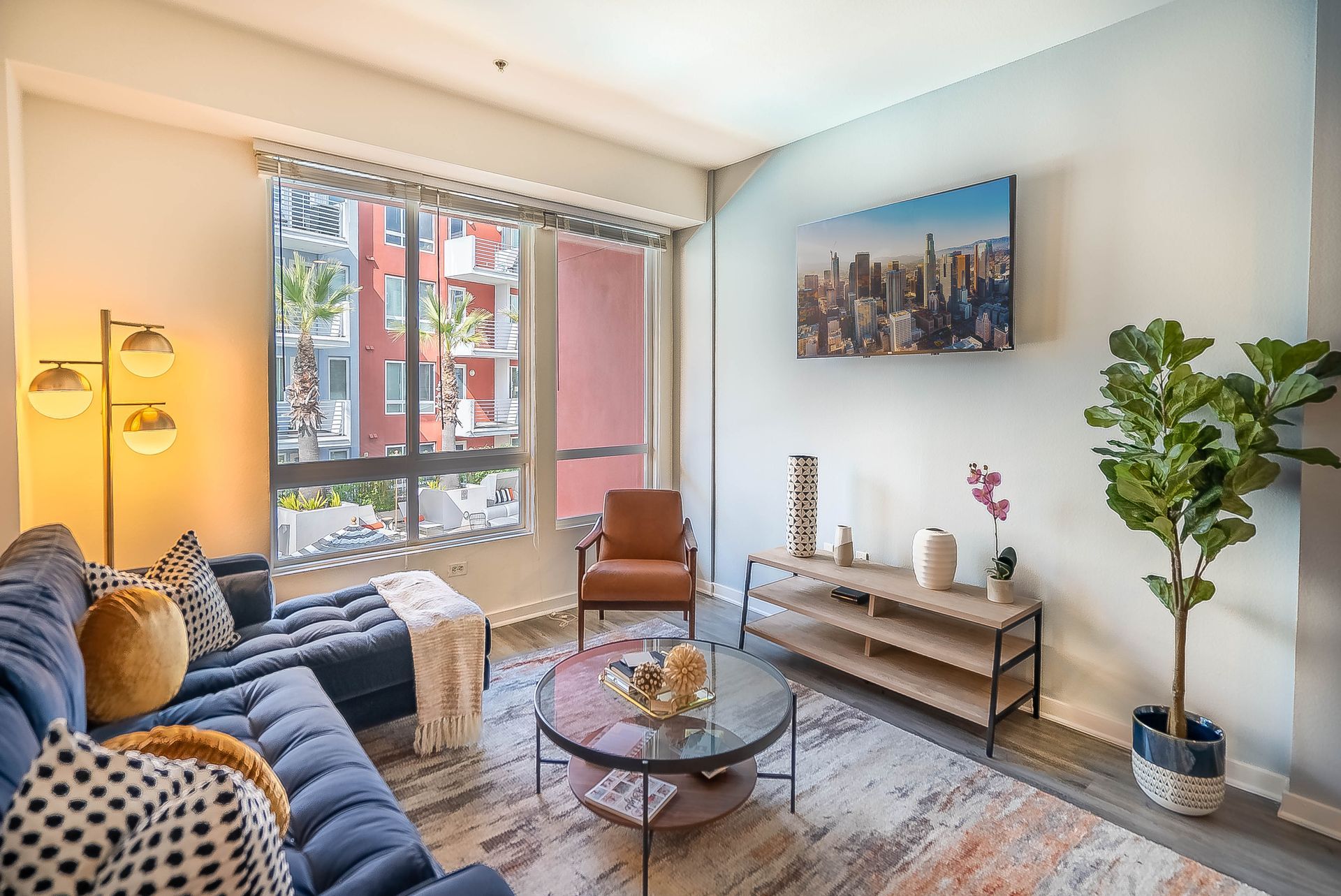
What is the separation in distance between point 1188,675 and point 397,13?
162 inches

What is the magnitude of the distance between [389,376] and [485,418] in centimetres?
62

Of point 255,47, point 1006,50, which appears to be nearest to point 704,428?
point 1006,50

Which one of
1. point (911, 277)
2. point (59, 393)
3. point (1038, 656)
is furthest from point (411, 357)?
point (1038, 656)

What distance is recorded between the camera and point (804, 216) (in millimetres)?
3965

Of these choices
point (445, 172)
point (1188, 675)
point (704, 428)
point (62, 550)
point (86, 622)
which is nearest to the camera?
point (86, 622)

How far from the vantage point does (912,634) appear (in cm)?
301

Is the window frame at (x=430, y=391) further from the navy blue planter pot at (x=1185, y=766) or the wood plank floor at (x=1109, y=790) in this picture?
the navy blue planter pot at (x=1185, y=766)

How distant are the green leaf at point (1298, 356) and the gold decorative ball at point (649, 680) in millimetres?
2217

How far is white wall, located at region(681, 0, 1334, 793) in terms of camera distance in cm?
236

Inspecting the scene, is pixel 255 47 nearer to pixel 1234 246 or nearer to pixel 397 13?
pixel 397 13

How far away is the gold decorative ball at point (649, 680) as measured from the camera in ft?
7.10

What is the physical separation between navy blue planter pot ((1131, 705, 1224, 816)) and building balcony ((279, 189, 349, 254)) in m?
4.16

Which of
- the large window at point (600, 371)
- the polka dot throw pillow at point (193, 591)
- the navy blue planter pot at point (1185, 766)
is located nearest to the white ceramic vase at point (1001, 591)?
the navy blue planter pot at point (1185, 766)

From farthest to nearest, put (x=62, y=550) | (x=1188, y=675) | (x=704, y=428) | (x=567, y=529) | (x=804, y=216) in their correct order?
1. (x=704, y=428)
2. (x=567, y=529)
3. (x=804, y=216)
4. (x=1188, y=675)
5. (x=62, y=550)
